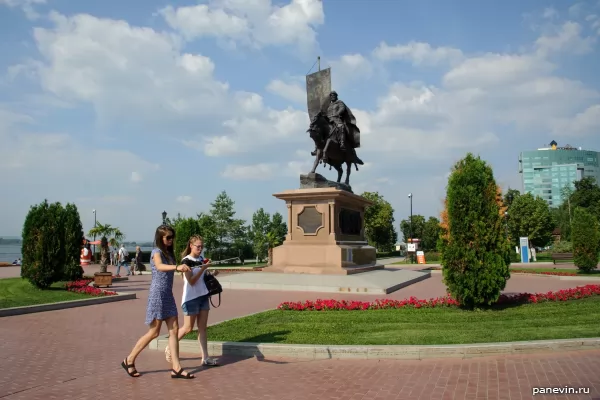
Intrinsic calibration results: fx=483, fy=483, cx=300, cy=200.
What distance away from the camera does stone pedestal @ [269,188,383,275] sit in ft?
64.5

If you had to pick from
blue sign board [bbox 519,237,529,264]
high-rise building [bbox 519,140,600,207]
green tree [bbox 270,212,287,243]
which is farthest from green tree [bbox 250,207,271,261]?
high-rise building [bbox 519,140,600,207]

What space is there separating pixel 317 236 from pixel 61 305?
10372mm

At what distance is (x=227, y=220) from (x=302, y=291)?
33.3 meters

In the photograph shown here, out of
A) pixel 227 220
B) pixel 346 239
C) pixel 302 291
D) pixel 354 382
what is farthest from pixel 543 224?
pixel 354 382

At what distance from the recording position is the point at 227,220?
48812 mm

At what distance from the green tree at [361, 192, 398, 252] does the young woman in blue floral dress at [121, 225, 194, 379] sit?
190 ft

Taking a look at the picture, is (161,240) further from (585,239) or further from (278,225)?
(278,225)

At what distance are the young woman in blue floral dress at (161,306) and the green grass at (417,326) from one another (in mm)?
1745

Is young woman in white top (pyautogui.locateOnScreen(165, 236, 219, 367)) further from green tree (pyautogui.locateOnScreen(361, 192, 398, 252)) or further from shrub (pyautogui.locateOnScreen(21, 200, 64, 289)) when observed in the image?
green tree (pyautogui.locateOnScreen(361, 192, 398, 252))

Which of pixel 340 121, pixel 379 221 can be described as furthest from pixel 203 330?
pixel 379 221

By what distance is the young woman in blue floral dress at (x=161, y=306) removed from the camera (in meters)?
6.16

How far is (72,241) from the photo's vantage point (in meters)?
17.5

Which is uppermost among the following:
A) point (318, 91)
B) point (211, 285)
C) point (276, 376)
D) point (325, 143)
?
point (318, 91)

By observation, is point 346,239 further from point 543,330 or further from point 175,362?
point 175,362
